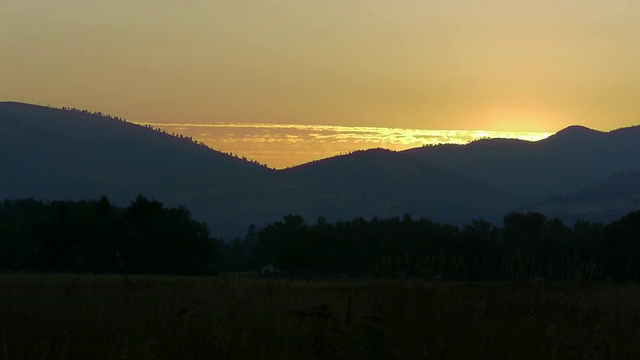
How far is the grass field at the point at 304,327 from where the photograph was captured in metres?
10.5

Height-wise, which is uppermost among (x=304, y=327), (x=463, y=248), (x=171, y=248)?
(x=304, y=327)

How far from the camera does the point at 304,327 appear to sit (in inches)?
460

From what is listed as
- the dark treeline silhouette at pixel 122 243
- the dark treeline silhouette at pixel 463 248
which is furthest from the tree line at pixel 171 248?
the dark treeline silhouette at pixel 463 248

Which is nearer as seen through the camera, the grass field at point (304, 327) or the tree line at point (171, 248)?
the grass field at point (304, 327)

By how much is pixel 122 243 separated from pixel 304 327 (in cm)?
4180

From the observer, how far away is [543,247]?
61.1 meters

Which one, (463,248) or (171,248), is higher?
(463,248)

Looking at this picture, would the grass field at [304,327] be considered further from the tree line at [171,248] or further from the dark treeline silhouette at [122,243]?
the dark treeline silhouette at [122,243]

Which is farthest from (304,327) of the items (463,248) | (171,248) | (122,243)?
(463,248)

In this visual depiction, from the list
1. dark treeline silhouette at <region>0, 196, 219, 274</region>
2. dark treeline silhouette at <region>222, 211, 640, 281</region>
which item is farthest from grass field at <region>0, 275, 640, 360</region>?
dark treeline silhouette at <region>0, 196, 219, 274</region>

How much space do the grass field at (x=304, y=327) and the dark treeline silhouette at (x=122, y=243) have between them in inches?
1423

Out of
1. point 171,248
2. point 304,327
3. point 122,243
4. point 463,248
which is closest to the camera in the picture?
point 304,327

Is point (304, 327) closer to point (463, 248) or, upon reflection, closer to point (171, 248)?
point (171, 248)

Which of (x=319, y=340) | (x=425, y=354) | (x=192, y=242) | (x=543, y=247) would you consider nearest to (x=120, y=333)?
(x=319, y=340)
